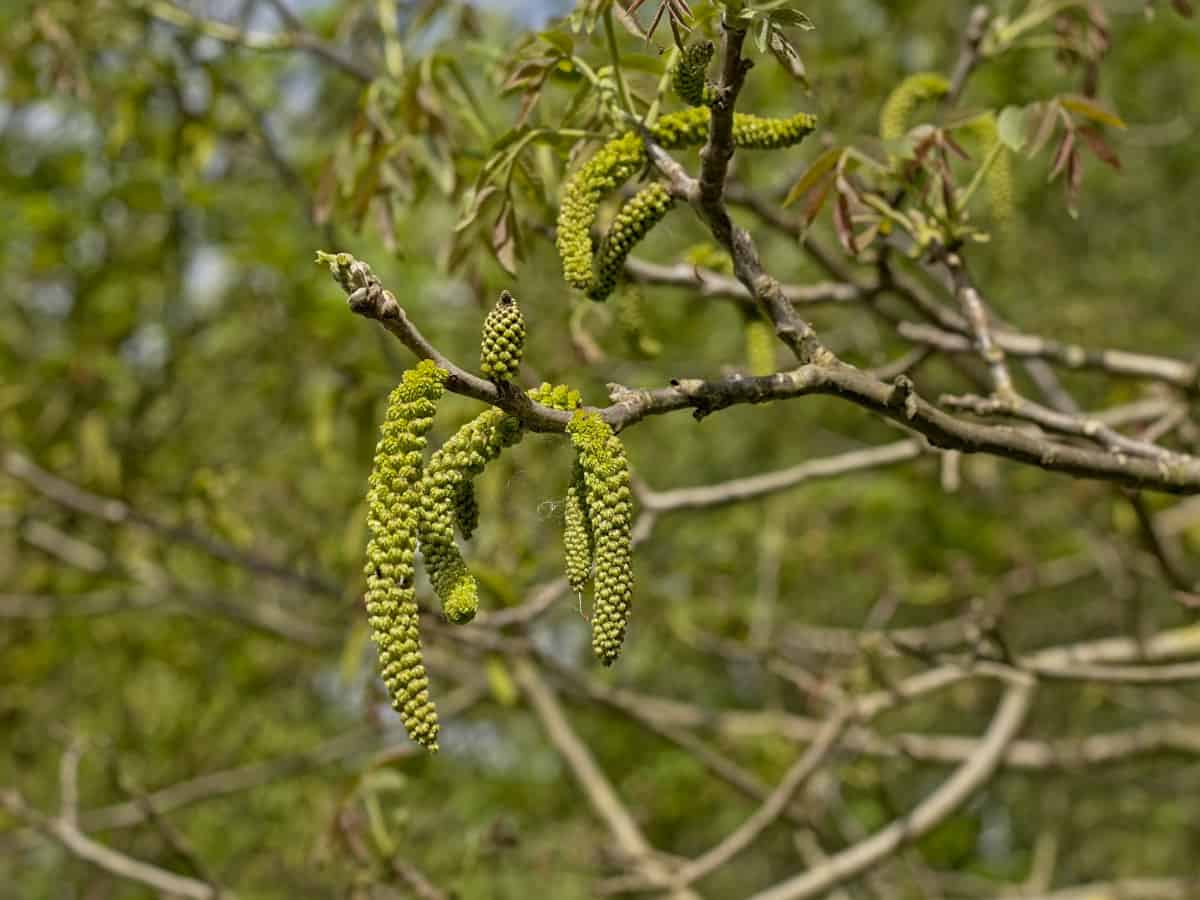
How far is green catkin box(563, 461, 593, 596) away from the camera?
1.42 meters

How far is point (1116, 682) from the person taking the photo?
3.17 meters

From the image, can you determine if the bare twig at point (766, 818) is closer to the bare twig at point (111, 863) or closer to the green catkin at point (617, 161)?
the bare twig at point (111, 863)

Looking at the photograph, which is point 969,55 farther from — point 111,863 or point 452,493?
point 111,863

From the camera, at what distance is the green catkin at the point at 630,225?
1.73m

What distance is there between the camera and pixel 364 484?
18.1 feet

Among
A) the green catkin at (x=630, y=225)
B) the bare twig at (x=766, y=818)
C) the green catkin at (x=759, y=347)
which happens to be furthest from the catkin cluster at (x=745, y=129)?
the bare twig at (x=766, y=818)

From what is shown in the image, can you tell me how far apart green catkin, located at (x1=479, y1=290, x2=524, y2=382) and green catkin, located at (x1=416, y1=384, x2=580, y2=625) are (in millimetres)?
71

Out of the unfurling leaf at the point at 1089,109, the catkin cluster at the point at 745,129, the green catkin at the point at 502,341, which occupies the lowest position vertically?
the green catkin at the point at 502,341

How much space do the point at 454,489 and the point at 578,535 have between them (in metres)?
0.15

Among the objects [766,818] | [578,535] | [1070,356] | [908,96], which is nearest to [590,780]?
[766,818]

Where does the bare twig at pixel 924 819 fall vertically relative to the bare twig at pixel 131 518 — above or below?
below

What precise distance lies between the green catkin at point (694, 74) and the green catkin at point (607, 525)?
47cm

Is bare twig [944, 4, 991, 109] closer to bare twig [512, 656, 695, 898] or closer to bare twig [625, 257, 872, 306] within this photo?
bare twig [625, 257, 872, 306]

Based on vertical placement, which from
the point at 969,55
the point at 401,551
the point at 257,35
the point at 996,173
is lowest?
the point at 401,551
